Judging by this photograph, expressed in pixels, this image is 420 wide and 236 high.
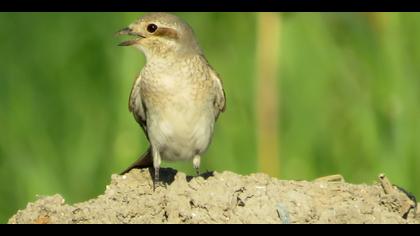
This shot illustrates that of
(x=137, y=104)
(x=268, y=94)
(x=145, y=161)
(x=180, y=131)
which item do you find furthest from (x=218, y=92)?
(x=268, y=94)

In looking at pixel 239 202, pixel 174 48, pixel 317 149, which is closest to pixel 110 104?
pixel 317 149

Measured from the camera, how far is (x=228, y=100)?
458 inches

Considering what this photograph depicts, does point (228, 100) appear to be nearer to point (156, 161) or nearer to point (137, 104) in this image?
point (137, 104)

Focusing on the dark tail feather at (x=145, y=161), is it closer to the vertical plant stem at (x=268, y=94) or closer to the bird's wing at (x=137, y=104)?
the bird's wing at (x=137, y=104)

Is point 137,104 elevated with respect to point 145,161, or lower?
elevated

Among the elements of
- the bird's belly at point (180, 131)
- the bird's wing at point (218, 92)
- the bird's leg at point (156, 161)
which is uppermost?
the bird's wing at point (218, 92)

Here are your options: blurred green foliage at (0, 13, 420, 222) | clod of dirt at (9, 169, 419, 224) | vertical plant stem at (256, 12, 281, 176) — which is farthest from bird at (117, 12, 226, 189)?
vertical plant stem at (256, 12, 281, 176)

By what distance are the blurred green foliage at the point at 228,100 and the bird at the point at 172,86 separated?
1976 millimetres

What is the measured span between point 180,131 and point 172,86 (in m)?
0.34

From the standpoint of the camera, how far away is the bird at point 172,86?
30.7 ft

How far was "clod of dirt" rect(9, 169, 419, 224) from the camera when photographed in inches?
301

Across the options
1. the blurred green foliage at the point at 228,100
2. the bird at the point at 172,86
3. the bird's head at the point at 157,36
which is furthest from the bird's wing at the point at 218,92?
the blurred green foliage at the point at 228,100
